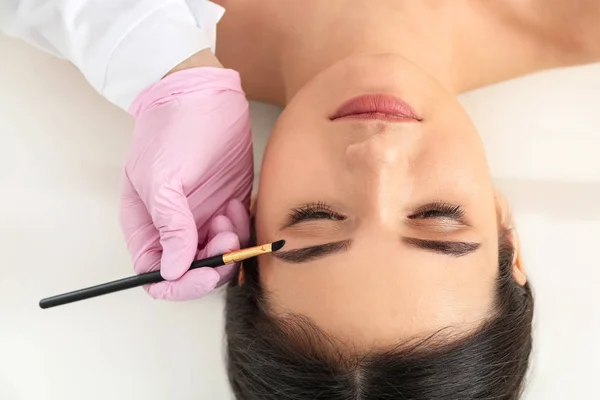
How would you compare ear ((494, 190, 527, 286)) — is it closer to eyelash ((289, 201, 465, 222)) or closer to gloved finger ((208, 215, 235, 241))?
eyelash ((289, 201, 465, 222))

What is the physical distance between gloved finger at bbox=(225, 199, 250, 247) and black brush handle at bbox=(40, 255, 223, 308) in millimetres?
86

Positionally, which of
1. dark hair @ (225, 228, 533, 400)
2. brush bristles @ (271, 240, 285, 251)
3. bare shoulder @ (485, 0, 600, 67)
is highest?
bare shoulder @ (485, 0, 600, 67)

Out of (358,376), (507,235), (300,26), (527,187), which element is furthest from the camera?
(527,187)

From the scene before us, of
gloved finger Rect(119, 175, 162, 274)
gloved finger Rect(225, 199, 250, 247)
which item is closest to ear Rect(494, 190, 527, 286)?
gloved finger Rect(225, 199, 250, 247)

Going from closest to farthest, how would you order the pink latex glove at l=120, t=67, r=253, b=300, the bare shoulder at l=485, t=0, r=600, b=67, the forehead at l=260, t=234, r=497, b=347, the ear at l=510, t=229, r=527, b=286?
the forehead at l=260, t=234, r=497, b=347
the pink latex glove at l=120, t=67, r=253, b=300
the ear at l=510, t=229, r=527, b=286
the bare shoulder at l=485, t=0, r=600, b=67

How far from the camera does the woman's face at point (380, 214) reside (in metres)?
0.81

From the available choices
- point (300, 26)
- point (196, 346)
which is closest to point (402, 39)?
point (300, 26)

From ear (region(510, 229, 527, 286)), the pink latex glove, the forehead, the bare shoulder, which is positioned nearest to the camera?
the forehead

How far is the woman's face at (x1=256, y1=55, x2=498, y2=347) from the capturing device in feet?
2.66

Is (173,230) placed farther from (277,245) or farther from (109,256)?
(109,256)

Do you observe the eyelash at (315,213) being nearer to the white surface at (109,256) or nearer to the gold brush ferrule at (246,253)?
the gold brush ferrule at (246,253)

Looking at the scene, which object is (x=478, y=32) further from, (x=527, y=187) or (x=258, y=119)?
(x=258, y=119)

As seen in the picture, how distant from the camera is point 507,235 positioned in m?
1.02

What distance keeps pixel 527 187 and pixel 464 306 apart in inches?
19.5
